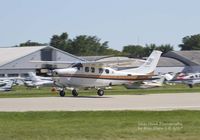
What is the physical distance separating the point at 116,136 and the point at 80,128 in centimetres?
182

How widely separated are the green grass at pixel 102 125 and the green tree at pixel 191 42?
157229 mm

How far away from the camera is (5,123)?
1717 cm

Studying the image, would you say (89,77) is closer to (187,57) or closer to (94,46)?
(187,57)

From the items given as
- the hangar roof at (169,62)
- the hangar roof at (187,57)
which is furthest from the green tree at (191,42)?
the hangar roof at (169,62)

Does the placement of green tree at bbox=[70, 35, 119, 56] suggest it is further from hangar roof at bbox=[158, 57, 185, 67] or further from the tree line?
hangar roof at bbox=[158, 57, 185, 67]

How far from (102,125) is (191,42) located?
541 ft

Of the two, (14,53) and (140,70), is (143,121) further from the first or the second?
(14,53)

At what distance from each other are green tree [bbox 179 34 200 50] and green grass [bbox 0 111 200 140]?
157229 mm

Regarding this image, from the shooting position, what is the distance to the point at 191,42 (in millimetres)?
178250

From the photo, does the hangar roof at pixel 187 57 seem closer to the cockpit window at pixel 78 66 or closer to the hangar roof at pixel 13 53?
the hangar roof at pixel 13 53

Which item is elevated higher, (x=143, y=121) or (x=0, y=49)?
(x=0, y=49)

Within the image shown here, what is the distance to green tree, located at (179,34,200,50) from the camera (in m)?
176

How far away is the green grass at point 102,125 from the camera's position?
13.9 meters

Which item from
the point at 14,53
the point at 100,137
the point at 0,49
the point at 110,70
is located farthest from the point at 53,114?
the point at 0,49
